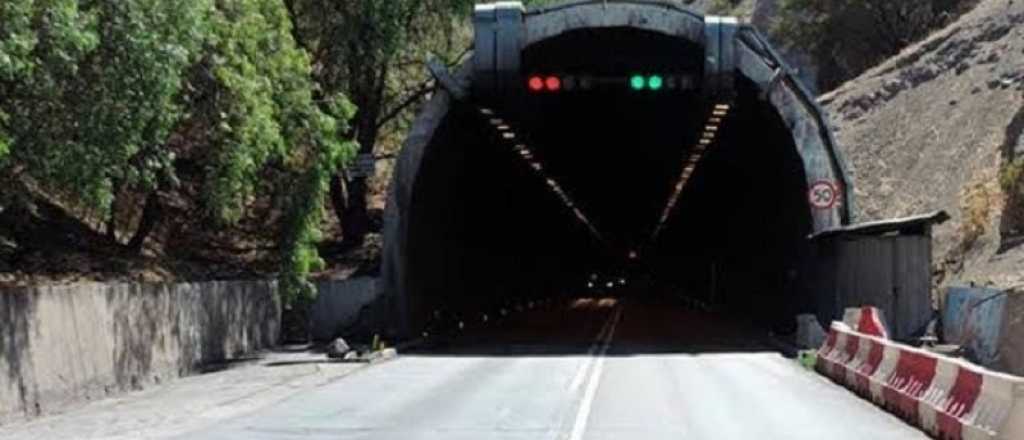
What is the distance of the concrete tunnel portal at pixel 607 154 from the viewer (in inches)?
1442

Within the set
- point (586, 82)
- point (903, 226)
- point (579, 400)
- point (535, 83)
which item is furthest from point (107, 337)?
point (586, 82)

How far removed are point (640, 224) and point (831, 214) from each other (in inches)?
2143

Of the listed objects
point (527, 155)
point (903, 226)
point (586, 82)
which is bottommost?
point (903, 226)

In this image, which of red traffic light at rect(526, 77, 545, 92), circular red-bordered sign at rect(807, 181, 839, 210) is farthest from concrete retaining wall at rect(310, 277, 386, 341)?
circular red-bordered sign at rect(807, 181, 839, 210)

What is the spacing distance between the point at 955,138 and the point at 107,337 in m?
32.9

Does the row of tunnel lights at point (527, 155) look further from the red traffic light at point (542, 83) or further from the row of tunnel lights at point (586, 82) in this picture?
the red traffic light at point (542, 83)

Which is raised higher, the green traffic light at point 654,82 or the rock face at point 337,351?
the green traffic light at point 654,82

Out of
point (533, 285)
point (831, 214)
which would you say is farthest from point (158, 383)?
point (533, 285)

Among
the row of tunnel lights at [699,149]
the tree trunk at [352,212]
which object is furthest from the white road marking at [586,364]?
the tree trunk at [352,212]

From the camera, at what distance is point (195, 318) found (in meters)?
28.3

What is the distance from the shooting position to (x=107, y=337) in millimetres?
23078

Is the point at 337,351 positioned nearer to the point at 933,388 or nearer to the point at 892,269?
the point at 892,269

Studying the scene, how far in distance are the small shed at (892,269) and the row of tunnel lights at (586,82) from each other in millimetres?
6051

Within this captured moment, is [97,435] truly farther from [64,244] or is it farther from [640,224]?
[640,224]
